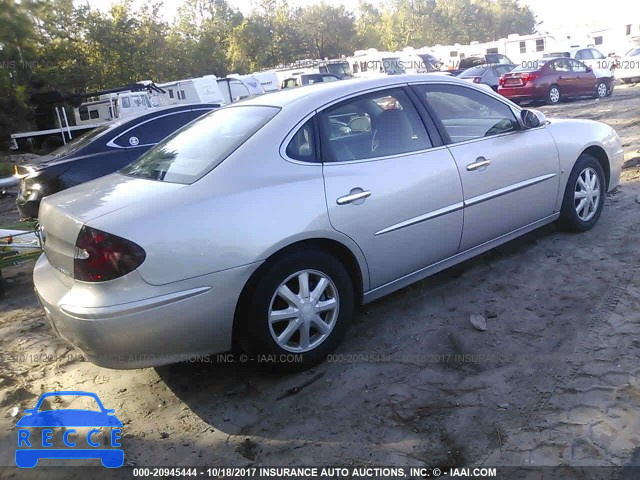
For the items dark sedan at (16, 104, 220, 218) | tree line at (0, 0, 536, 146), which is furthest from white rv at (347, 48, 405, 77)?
dark sedan at (16, 104, 220, 218)

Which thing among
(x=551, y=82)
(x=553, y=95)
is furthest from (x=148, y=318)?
(x=553, y=95)

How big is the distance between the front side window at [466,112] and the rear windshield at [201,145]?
48.7 inches

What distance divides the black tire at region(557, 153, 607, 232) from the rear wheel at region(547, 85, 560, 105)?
14330 mm

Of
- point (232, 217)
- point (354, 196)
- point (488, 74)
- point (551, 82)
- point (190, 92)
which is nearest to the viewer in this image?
point (232, 217)

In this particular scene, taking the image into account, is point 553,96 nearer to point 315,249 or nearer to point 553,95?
point 553,95

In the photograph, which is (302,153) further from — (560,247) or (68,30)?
(68,30)

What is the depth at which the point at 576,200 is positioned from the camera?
4891 millimetres

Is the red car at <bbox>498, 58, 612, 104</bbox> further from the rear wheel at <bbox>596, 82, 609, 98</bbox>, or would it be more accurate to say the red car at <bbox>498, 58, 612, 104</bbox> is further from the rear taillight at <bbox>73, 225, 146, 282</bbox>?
the rear taillight at <bbox>73, 225, 146, 282</bbox>

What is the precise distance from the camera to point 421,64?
29.2 m

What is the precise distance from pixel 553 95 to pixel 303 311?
1750 centimetres

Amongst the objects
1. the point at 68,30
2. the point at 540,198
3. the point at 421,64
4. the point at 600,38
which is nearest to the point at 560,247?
the point at 540,198

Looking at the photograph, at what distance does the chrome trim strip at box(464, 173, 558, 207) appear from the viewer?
3.95 m

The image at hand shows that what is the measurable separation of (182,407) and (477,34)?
6749cm

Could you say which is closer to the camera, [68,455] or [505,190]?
[68,455]
